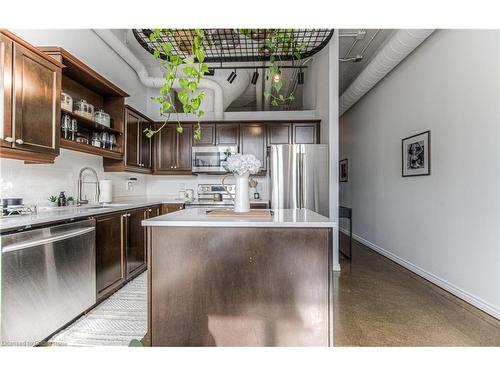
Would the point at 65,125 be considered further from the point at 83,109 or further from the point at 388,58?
the point at 388,58

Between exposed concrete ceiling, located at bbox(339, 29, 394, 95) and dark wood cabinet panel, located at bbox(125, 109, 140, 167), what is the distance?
3.18 m

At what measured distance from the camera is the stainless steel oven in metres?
4.19

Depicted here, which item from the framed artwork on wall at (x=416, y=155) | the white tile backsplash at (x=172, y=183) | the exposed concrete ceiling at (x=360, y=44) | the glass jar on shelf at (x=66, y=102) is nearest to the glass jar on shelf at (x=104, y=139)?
the glass jar on shelf at (x=66, y=102)

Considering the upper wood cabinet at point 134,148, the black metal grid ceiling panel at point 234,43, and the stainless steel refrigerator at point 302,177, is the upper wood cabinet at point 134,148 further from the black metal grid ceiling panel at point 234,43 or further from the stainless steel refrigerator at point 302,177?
the stainless steel refrigerator at point 302,177

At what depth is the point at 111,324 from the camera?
2.04 m

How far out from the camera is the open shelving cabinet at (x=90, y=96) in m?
2.30

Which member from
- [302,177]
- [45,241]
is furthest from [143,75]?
→ [45,241]

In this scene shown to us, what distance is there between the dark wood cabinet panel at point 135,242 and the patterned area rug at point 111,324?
42cm

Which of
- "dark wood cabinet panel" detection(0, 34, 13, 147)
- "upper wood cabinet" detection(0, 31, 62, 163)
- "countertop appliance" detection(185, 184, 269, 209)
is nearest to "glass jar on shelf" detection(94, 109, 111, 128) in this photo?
"upper wood cabinet" detection(0, 31, 62, 163)

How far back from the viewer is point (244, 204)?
70.0 inches
